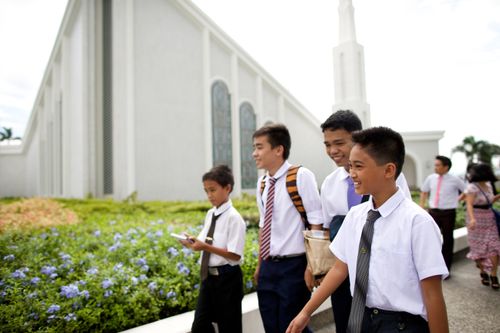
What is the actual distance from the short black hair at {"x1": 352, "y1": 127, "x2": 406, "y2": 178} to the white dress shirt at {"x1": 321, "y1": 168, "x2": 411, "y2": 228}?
57 cm

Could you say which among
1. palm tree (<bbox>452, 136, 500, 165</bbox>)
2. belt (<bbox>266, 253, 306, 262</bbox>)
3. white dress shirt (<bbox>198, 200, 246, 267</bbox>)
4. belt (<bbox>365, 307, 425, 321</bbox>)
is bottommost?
belt (<bbox>365, 307, 425, 321</bbox>)

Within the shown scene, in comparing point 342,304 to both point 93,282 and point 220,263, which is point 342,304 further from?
point 93,282

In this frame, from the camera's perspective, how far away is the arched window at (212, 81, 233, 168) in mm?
14352

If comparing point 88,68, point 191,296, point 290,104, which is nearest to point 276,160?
point 191,296

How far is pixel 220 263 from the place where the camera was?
8.14 feet

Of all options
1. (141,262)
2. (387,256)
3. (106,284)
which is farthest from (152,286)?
(387,256)

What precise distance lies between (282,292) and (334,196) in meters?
0.69

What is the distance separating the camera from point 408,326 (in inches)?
53.5

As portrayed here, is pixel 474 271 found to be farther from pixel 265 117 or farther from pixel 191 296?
pixel 265 117

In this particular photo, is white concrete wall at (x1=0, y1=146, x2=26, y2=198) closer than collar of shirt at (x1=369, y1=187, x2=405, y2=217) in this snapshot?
No

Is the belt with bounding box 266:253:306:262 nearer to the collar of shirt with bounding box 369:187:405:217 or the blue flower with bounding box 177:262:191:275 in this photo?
the collar of shirt with bounding box 369:187:405:217

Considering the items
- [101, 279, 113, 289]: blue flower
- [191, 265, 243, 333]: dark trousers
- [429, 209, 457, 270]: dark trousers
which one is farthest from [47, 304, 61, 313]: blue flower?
[429, 209, 457, 270]: dark trousers

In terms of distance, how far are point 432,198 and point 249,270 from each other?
3323 mm

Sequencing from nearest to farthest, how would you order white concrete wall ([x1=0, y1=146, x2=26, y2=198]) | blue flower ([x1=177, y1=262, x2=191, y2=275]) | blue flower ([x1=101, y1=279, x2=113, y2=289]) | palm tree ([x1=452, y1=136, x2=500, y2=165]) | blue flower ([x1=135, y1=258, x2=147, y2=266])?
blue flower ([x1=101, y1=279, x2=113, y2=289])
blue flower ([x1=177, y1=262, x2=191, y2=275])
blue flower ([x1=135, y1=258, x2=147, y2=266])
white concrete wall ([x1=0, y1=146, x2=26, y2=198])
palm tree ([x1=452, y1=136, x2=500, y2=165])
